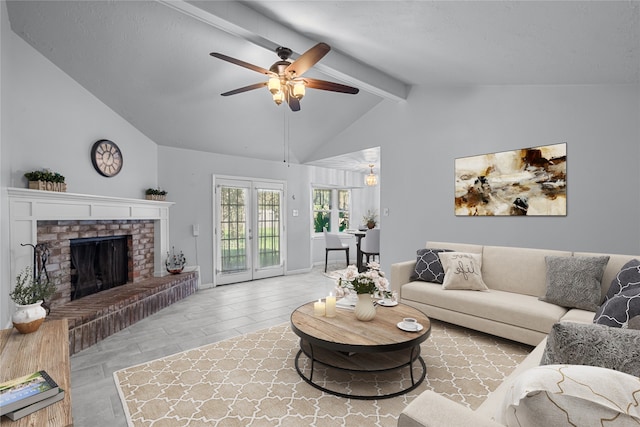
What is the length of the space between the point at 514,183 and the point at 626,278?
5.31 feet

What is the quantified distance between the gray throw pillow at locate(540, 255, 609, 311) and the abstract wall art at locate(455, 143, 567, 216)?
34.7 inches

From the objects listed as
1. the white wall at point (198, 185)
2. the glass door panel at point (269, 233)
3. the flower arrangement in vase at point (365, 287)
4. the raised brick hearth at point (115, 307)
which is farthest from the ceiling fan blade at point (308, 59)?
the glass door panel at point (269, 233)

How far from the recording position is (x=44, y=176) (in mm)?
2963

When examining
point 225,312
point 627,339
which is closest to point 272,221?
point 225,312

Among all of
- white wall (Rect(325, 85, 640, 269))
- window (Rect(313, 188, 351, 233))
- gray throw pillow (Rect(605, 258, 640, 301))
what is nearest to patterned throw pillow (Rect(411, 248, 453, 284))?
white wall (Rect(325, 85, 640, 269))

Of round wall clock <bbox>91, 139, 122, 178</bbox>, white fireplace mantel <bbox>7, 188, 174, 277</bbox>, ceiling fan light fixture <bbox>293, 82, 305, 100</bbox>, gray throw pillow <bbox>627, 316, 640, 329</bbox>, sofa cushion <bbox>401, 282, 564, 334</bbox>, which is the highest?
ceiling fan light fixture <bbox>293, 82, 305, 100</bbox>

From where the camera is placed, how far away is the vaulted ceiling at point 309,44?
2.25 meters

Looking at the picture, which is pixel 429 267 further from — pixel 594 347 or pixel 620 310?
pixel 594 347

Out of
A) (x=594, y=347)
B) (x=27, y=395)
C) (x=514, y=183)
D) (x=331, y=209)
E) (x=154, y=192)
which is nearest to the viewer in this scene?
(x=594, y=347)

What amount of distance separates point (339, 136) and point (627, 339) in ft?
17.0

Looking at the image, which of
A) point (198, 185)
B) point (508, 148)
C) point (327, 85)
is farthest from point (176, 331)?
point (508, 148)

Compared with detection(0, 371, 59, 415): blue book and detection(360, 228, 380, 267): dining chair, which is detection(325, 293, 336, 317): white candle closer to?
detection(0, 371, 59, 415): blue book

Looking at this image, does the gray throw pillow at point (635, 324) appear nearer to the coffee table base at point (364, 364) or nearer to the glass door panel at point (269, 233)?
the coffee table base at point (364, 364)

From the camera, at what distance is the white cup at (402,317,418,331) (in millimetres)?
2283
